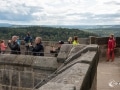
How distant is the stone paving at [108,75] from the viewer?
9.69 meters

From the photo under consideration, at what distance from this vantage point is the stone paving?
9688mm

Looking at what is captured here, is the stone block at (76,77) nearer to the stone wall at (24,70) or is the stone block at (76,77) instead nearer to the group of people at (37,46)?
the stone wall at (24,70)

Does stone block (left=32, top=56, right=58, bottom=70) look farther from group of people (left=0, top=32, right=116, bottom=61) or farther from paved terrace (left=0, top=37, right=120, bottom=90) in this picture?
group of people (left=0, top=32, right=116, bottom=61)

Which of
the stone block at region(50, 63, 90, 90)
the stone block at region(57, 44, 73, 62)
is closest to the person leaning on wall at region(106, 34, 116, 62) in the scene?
the stone block at region(57, 44, 73, 62)

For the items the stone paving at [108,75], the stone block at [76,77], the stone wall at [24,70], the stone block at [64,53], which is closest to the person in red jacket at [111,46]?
the stone paving at [108,75]

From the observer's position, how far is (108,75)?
11578 mm

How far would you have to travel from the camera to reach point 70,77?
14.3 ft

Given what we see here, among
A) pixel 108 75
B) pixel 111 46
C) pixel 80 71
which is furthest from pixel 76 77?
pixel 111 46

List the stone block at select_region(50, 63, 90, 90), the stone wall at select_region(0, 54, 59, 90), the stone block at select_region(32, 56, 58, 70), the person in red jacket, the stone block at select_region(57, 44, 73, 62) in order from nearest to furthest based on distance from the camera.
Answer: the stone block at select_region(50, 63, 90, 90), the stone block at select_region(57, 44, 73, 62), the stone block at select_region(32, 56, 58, 70), the stone wall at select_region(0, 54, 59, 90), the person in red jacket

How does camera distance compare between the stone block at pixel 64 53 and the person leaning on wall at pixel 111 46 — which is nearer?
the stone block at pixel 64 53

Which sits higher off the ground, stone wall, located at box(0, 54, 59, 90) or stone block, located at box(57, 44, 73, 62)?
stone block, located at box(57, 44, 73, 62)

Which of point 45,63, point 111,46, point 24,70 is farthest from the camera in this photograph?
point 111,46

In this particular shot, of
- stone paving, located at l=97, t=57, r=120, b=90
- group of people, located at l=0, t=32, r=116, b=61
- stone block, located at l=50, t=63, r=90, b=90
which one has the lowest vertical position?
stone paving, located at l=97, t=57, r=120, b=90

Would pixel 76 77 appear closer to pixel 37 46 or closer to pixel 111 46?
pixel 37 46
